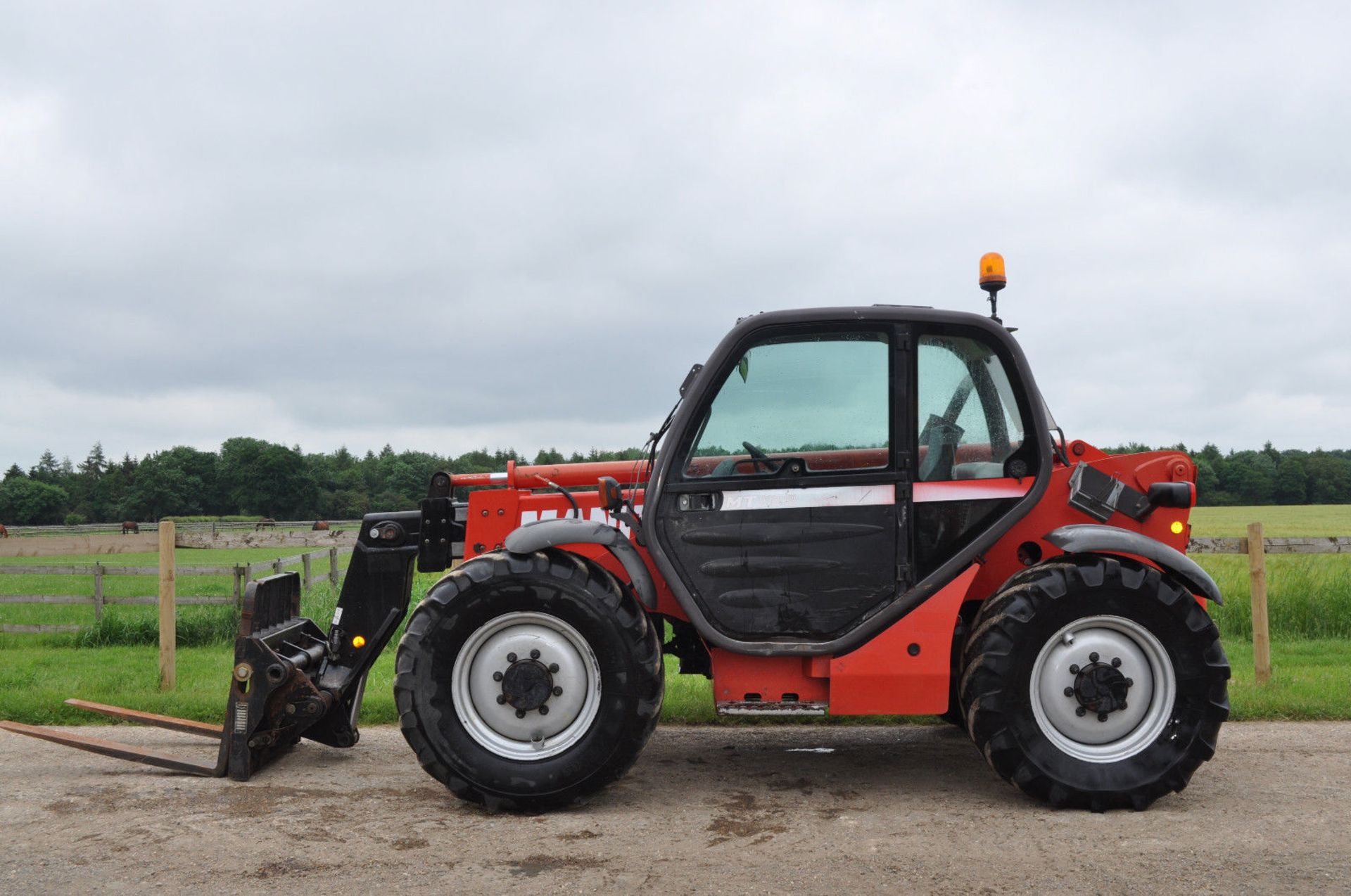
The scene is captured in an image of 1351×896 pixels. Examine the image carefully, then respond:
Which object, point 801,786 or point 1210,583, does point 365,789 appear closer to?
point 801,786

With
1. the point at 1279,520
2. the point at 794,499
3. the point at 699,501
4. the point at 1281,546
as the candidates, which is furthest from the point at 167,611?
the point at 1279,520

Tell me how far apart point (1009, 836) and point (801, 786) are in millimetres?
1226

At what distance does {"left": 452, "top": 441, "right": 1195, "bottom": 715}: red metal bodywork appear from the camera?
5082mm

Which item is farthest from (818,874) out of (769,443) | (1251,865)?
(769,443)

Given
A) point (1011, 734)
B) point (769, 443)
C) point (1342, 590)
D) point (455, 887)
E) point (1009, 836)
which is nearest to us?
point (455, 887)

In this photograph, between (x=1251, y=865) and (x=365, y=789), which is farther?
(x=365, y=789)

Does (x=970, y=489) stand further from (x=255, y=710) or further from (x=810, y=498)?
(x=255, y=710)

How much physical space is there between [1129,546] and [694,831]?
253cm

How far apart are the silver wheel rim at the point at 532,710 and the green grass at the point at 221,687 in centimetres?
233

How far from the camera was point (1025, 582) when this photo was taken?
510 centimetres

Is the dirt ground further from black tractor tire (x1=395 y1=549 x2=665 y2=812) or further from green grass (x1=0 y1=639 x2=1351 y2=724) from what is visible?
green grass (x1=0 y1=639 x2=1351 y2=724)

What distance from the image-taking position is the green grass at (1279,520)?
22.6 meters

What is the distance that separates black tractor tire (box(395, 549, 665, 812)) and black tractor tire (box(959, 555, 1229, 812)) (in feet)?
5.37

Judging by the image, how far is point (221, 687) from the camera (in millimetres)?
8750
